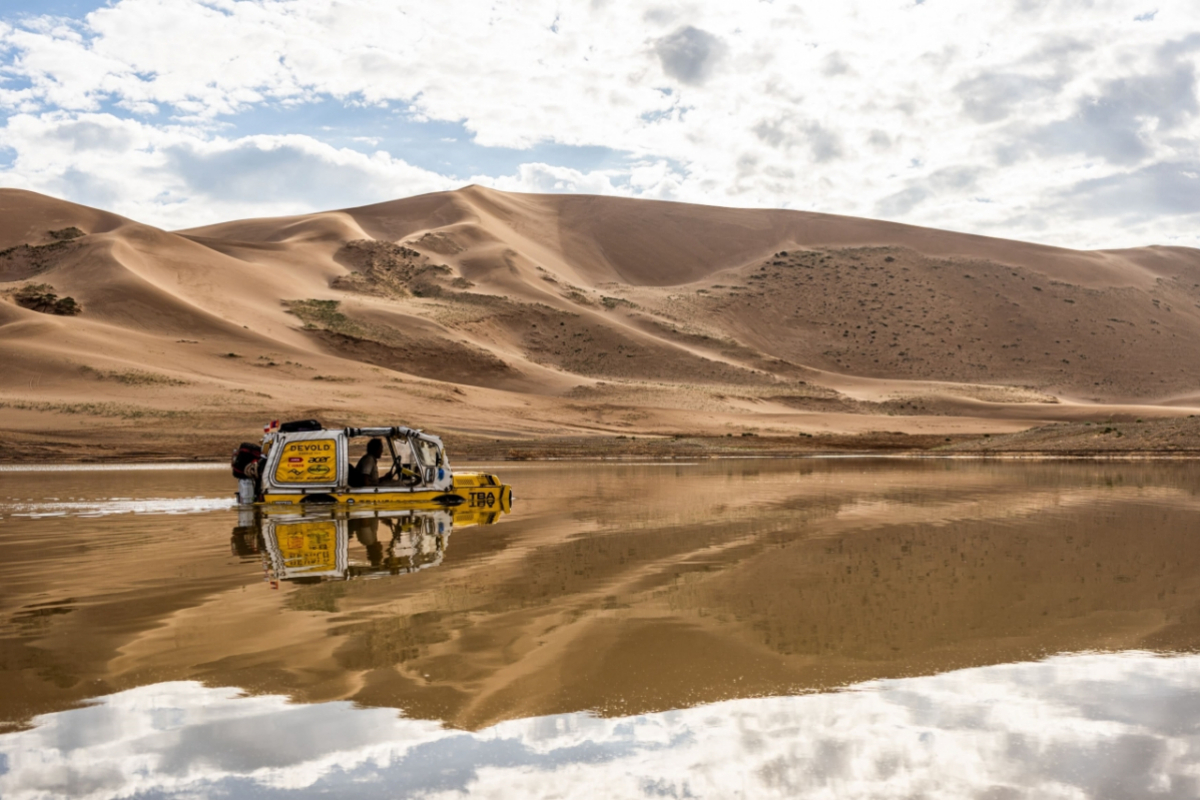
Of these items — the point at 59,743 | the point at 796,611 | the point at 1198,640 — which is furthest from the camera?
the point at 796,611

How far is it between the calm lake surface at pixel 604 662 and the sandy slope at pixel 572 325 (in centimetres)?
3041

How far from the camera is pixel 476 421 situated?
52.0m

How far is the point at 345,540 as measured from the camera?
45.2 ft

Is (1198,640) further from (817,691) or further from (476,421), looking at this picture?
(476,421)

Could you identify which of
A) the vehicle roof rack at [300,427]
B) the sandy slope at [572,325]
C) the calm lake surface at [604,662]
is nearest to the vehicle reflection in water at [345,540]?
the calm lake surface at [604,662]

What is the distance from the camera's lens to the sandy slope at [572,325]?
2151 inches

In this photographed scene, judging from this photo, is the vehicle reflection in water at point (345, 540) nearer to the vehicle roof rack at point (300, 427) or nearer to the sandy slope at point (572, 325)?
the vehicle roof rack at point (300, 427)

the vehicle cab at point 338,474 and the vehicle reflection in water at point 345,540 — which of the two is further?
the vehicle cab at point 338,474

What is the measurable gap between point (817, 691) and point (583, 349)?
80633 millimetres

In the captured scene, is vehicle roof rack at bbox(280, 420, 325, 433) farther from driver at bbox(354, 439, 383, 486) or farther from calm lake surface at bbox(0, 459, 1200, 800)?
calm lake surface at bbox(0, 459, 1200, 800)

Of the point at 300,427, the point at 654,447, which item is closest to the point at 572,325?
the point at 654,447

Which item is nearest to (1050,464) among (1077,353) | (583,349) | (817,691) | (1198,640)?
(1198,640)

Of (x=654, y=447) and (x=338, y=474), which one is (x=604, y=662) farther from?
(x=654, y=447)

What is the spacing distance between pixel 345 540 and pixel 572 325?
256 feet
